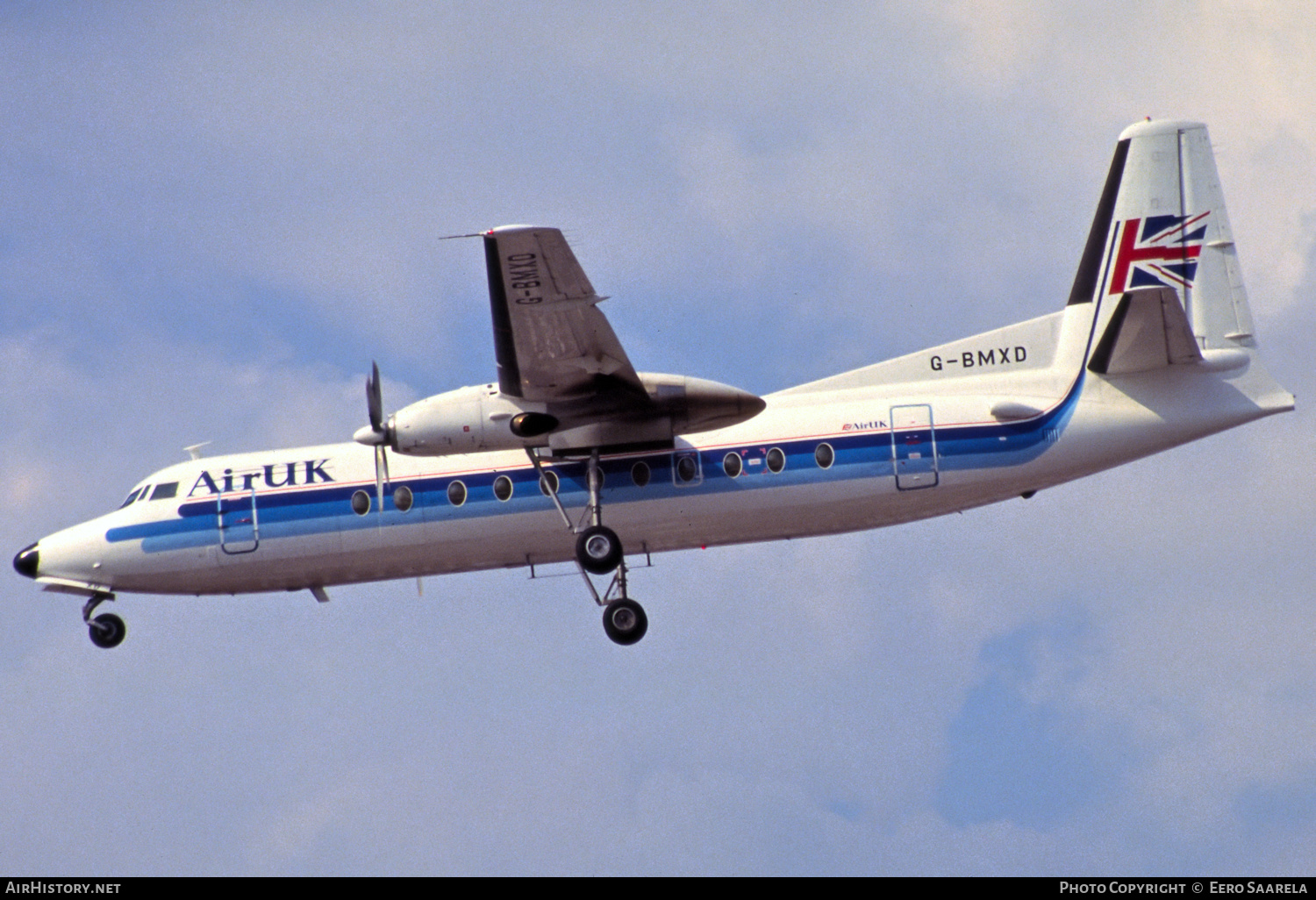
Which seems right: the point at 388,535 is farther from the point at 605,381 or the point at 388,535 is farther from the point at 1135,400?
the point at 1135,400

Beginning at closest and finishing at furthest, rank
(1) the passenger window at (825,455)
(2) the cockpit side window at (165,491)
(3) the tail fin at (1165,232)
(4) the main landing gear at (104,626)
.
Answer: (1) the passenger window at (825,455), (3) the tail fin at (1165,232), (2) the cockpit side window at (165,491), (4) the main landing gear at (104,626)

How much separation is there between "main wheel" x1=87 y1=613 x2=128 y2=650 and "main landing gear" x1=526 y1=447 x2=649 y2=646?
709 centimetres

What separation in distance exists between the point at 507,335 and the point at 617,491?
9.85ft

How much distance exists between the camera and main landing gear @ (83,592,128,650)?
26.8 m

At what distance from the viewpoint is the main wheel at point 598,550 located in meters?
24.1

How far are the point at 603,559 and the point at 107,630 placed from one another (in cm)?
809

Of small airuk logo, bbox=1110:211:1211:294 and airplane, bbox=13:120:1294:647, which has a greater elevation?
small airuk logo, bbox=1110:211:1211:294

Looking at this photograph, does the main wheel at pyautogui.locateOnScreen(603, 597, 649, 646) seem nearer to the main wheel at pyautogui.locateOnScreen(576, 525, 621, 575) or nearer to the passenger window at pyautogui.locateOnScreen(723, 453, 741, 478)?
the main wheel at pyautogui.locateOnScreen(576, 525, 621, 575)

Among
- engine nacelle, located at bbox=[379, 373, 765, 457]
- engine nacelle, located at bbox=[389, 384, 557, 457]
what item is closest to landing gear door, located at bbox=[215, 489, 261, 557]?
engine nacelle, located at bbox=[379, 373, 765, 457]

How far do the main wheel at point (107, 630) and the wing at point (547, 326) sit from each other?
759 cm

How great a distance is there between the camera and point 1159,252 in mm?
25531

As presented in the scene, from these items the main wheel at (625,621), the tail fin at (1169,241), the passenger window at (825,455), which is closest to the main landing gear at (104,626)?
the main wheel at (625,621)

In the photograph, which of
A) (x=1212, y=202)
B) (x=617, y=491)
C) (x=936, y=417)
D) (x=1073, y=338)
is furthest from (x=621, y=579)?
(x=1212, y=202)

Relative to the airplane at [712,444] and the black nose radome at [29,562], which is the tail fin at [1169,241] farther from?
the black nose radome at [29,562]
